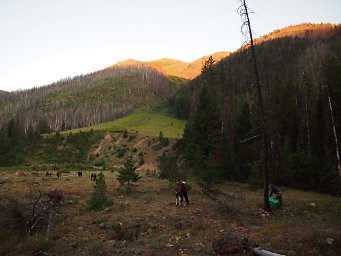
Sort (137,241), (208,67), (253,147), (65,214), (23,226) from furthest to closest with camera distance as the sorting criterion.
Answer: (208,67)
(253,147)
(65,214)
(23,226)
(137,241)

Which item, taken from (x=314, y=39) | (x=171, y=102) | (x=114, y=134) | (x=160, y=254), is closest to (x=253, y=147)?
(x=160, y=254)

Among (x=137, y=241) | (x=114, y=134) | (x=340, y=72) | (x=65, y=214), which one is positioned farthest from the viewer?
(x=114, y=134)

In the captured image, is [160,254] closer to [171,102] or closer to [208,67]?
[208,67]

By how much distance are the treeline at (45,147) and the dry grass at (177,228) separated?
5416cm

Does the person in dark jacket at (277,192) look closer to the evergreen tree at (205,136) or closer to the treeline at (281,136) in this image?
the treeline at (281,136)

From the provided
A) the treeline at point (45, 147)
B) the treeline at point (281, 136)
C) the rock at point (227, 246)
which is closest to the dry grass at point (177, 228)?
the rock at point (227, 246)

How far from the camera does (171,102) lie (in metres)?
167

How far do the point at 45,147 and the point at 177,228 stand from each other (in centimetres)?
7760

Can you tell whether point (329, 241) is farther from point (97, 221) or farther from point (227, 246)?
point (97, 221)

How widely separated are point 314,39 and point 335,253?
197 metres

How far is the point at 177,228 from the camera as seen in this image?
17.2m

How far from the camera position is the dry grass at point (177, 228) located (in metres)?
14.0

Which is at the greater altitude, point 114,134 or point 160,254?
point 114,134

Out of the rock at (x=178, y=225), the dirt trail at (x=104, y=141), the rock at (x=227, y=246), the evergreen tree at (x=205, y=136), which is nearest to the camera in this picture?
the rock at (x=227, y=246)
